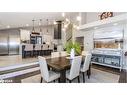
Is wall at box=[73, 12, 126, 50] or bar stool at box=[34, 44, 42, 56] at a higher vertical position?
wall at box=[73, 12, 126, 50]

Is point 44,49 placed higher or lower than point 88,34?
lower

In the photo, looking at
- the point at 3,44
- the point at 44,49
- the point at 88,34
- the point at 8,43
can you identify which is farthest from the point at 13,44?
the point at 88,34

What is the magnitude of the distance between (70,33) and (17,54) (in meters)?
4.24

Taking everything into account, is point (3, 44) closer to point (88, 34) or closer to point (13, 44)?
point (13, 44)

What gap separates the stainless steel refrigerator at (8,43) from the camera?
23.5 feet

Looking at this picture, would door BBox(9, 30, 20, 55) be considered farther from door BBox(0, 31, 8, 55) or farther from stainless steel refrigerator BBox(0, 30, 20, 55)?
door BBox(0, 31, 8, 55)

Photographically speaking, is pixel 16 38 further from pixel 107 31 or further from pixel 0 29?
pixel 107 31

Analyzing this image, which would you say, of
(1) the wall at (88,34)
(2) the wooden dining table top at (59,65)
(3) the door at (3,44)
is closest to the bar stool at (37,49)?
(3) the door at (3,44)

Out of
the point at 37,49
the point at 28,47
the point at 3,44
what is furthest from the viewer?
the point at 3,44

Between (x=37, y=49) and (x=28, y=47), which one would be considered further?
(x=37, y=49)

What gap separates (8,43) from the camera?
24.0 feet

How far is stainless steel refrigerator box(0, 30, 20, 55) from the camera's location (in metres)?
7.18

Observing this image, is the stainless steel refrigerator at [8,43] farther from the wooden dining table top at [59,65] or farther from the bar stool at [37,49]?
the wooden dining table top at [59,65]

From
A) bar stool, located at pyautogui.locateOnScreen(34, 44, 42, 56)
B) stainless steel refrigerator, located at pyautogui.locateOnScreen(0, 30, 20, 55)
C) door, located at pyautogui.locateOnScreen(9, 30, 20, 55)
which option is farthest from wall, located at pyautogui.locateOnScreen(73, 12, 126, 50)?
stainless steel refrigerator, located at pyautogui.locateOnScreen(0, 30, 20, 55)
